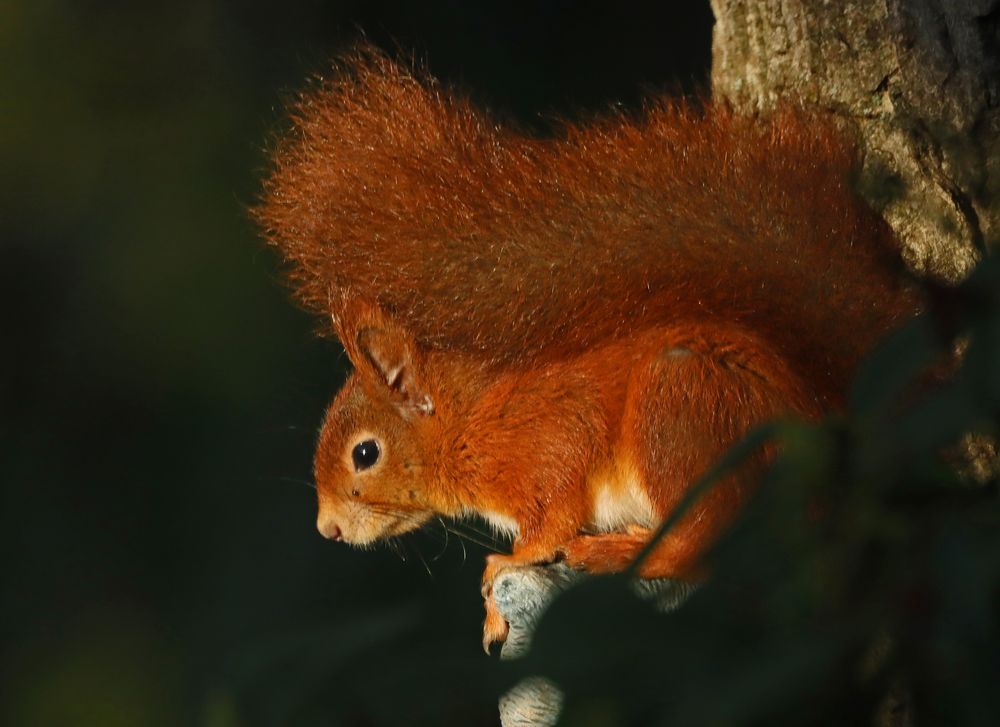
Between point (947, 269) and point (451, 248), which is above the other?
point (451, 248)

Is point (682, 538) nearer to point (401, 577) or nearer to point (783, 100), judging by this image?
point (783, 100)

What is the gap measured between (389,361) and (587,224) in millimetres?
389

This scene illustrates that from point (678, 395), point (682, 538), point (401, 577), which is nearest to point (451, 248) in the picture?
point (678, 395)

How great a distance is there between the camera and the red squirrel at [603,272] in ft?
4.15

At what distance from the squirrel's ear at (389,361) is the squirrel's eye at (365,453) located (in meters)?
0.06

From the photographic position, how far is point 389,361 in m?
1.59

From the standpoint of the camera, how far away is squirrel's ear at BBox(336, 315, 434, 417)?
60.1 inches

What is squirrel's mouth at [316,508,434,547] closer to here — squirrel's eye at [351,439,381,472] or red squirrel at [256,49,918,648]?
squirrel's eye at [351,439,381,472]

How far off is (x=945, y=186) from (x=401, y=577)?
2133 millimetres

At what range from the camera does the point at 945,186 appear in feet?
4.46

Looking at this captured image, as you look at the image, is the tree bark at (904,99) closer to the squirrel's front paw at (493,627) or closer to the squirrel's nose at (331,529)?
the squirrel's front paw at (493,627)

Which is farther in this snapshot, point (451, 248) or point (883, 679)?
point (451, 248)

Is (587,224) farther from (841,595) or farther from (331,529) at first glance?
(841,595)

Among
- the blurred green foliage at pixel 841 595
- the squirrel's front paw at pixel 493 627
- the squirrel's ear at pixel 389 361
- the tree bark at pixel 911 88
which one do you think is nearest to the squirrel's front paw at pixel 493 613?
the squirrel's front paw at pixel 493 627
